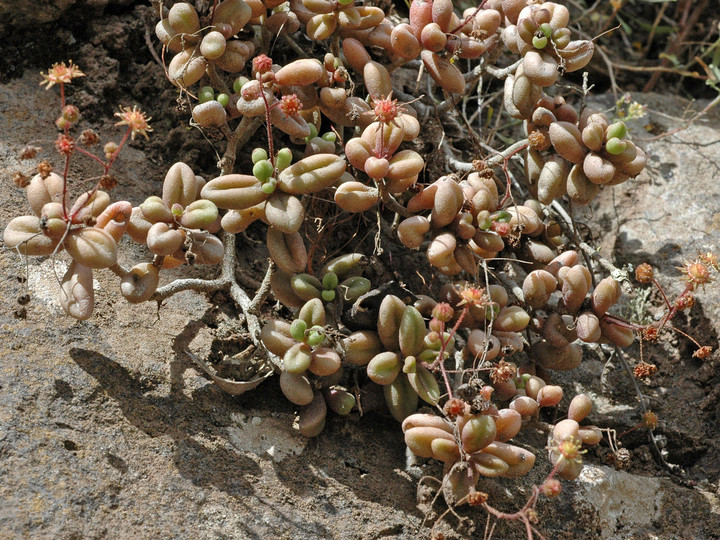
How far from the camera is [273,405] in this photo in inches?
75.8

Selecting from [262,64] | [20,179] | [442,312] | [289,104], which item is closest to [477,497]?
[442,312]

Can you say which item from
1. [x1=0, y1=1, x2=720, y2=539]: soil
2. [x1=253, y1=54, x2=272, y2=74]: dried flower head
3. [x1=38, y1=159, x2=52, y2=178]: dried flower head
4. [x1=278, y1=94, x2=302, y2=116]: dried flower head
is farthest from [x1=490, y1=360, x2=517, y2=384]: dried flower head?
[x1=38, y1=159, x2=52, y2=178]: dried flower head

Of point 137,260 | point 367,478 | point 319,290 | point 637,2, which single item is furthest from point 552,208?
point 637,2

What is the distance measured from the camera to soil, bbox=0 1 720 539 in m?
1.62

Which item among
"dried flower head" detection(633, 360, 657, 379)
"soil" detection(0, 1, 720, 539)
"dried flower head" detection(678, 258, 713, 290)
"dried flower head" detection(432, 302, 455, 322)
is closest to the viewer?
"soil" detection(0, 1, 720, 539)

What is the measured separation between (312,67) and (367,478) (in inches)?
42.5

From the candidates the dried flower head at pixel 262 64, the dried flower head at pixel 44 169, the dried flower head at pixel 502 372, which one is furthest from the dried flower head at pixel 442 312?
the dried flower head at pixel 44 169

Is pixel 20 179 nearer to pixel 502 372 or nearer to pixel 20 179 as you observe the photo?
pixel 20 179

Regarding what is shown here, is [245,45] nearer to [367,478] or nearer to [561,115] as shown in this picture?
[561,115]

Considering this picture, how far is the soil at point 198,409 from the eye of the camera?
1.62m

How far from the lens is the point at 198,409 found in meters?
1.83

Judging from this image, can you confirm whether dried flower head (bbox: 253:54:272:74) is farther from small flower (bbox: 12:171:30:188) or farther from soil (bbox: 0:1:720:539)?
small flower (bbox: 12:171:30:188)

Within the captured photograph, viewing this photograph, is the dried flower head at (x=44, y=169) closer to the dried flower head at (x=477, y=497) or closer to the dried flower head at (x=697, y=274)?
the dried flower head at (x=477, y=497)

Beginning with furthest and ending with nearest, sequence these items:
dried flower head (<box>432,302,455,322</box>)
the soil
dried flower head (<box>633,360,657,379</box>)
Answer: dried flower head (<box>633,360,657,379</box>) → dried flower head (<box>432,302,455,322</box>) → the soil
